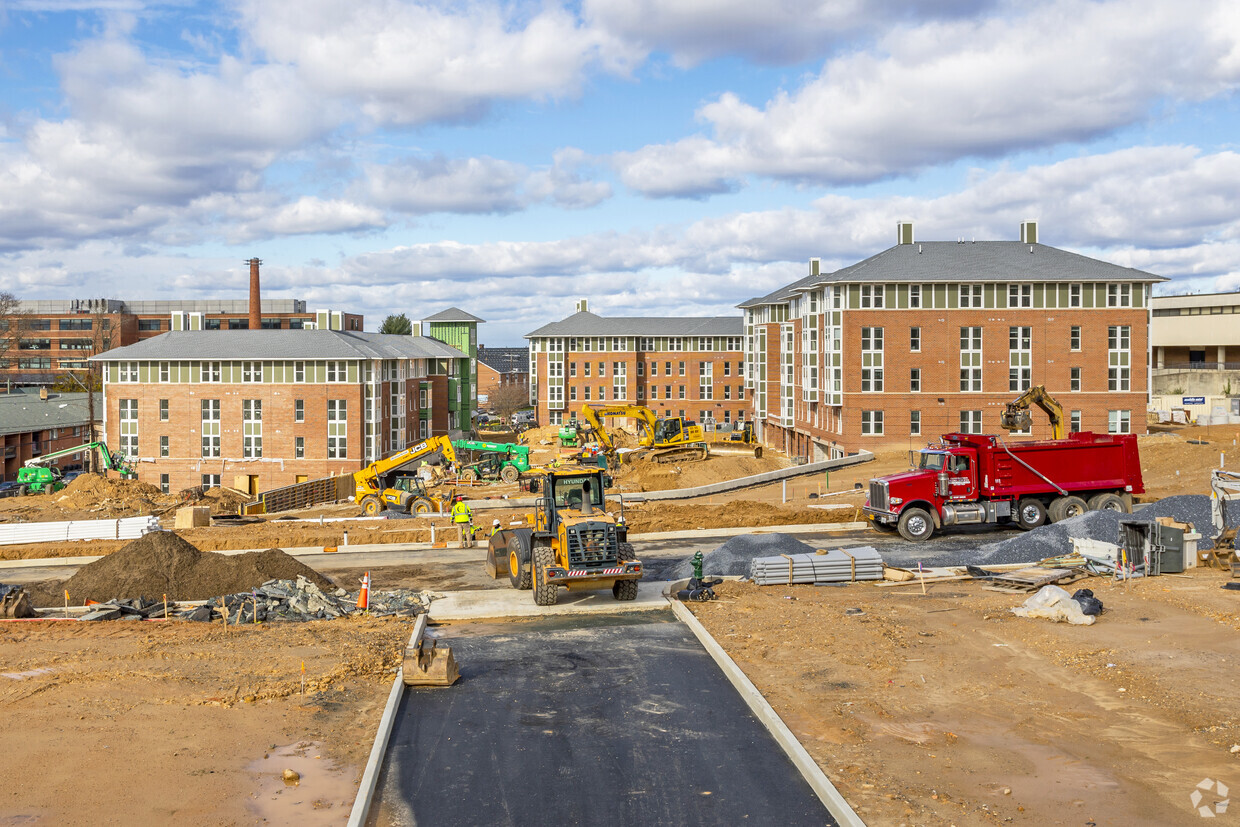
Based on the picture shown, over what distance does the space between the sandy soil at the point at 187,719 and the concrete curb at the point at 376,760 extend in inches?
10.0

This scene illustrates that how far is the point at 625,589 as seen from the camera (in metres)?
22.9

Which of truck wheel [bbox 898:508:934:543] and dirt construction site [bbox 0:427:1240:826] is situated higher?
truck wheel [bbox 898:508:934:543]

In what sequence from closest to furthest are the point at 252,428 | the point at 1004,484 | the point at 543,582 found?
the point at 543,582
the point at 1004,484
the point at 252,428

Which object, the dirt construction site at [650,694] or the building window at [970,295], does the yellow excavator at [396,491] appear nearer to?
the dirt construction site at [650,694]

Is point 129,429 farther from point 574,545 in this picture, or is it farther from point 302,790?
point 302,790

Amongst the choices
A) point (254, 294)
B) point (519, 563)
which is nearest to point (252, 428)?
point (254, 294)

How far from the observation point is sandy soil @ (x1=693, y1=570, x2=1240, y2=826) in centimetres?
1140

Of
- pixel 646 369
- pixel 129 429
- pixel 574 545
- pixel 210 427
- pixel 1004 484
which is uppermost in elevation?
pixel 646 369

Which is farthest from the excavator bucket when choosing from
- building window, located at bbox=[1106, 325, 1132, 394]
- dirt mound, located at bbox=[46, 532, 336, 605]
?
building window, located at bbox=[1106, 325, 1132, 394]

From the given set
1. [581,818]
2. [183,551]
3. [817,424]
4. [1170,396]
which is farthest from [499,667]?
[1170,396]

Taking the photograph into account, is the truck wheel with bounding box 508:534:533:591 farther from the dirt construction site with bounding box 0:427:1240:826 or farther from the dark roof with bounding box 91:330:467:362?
the dark roof with bounding box 91:330:467:362

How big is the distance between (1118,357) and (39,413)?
82.6 metres

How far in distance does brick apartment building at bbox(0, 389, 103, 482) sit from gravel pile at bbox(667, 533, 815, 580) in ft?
201

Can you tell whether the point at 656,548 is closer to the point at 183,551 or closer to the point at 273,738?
the point at 183,551
